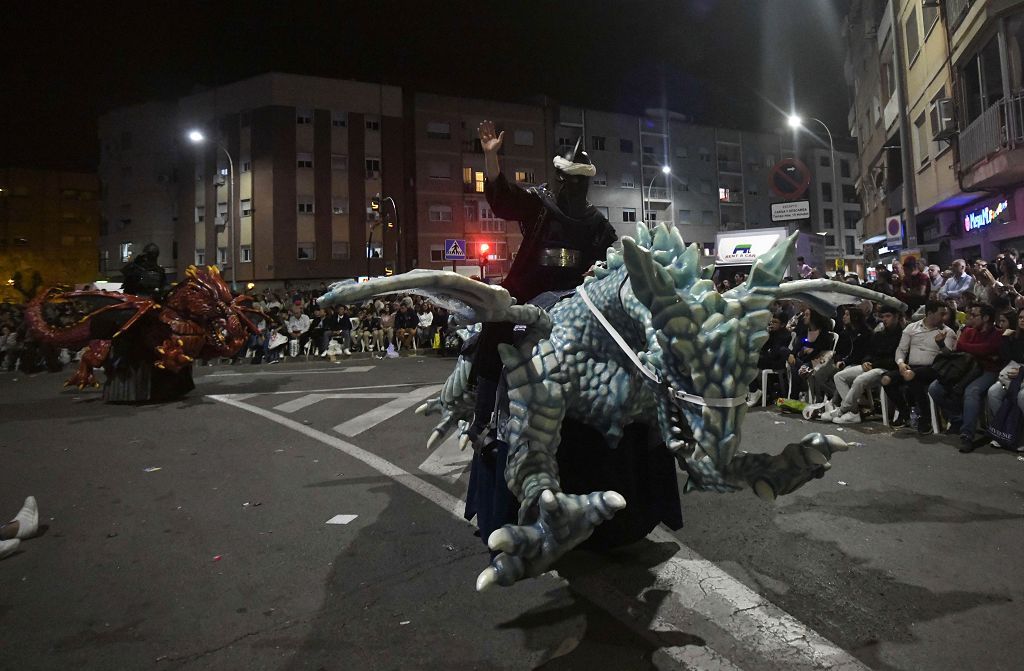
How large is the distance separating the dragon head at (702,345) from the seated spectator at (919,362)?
18.4 feet

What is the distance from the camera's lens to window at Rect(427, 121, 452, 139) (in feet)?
131

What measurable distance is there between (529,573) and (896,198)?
2560cm

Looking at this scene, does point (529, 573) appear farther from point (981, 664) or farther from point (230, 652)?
point (981, 664)

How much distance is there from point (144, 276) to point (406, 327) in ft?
31.0

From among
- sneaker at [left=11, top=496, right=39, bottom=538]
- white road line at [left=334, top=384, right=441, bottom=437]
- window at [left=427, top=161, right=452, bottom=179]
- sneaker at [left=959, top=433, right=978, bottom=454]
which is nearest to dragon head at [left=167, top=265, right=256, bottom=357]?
white road line at [left=334, top=384, right=441, bottom=437]

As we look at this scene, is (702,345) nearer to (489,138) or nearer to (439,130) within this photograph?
(489,138)

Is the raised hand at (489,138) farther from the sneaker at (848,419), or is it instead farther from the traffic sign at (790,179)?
the traffic sign at (790,179)

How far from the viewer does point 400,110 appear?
3975cm

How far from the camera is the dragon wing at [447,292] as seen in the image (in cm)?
208

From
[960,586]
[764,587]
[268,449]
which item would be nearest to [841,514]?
[960,586]

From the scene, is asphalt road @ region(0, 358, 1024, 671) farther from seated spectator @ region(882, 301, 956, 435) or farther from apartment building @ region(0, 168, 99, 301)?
apartment building @ region(0, 168, 99, 301)

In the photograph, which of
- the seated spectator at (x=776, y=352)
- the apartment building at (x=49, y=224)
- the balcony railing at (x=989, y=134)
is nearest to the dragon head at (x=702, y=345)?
the seated spectator at (x=776, y=352)

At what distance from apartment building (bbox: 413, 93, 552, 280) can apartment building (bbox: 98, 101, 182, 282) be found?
17517 mm

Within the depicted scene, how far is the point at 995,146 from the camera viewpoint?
1279cm
